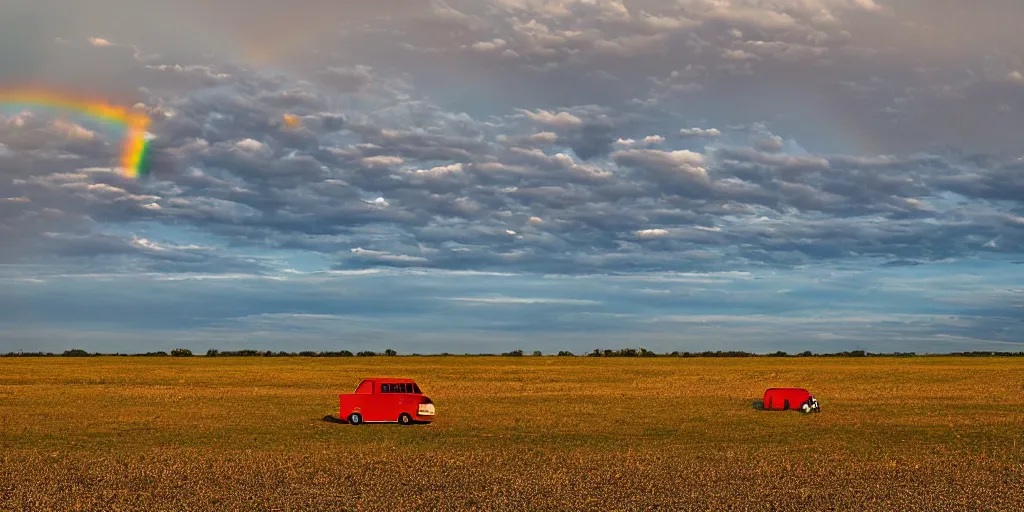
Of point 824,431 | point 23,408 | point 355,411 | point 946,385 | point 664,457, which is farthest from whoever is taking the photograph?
point 946,385

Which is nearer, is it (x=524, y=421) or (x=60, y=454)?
(x=60, y=454)

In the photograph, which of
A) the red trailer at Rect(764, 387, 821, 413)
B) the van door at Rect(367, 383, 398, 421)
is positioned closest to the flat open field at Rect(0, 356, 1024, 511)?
the van door at Rect(367, 383, 398, 421)

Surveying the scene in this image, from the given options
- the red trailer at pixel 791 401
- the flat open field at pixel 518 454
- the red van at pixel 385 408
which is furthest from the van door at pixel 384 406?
the red trailer at pixel 791 401

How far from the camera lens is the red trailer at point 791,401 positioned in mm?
47344

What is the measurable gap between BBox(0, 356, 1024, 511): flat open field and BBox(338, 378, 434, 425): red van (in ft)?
3.01

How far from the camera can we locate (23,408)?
159 feet

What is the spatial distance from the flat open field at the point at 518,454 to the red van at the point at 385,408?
3.01 feet

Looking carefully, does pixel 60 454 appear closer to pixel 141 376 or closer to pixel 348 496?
pixel 348 496

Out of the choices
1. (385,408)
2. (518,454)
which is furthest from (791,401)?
(518,454)

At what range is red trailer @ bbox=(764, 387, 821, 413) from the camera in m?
47.3

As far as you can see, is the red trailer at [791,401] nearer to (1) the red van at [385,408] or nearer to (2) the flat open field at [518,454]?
(2) the flat open field at [518,454]

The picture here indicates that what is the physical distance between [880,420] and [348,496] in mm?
29534

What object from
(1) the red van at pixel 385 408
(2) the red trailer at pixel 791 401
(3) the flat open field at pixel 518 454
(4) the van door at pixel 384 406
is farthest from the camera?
(2) the red trailer at pixel 791 401

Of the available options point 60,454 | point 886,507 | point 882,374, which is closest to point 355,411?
point 60,454
